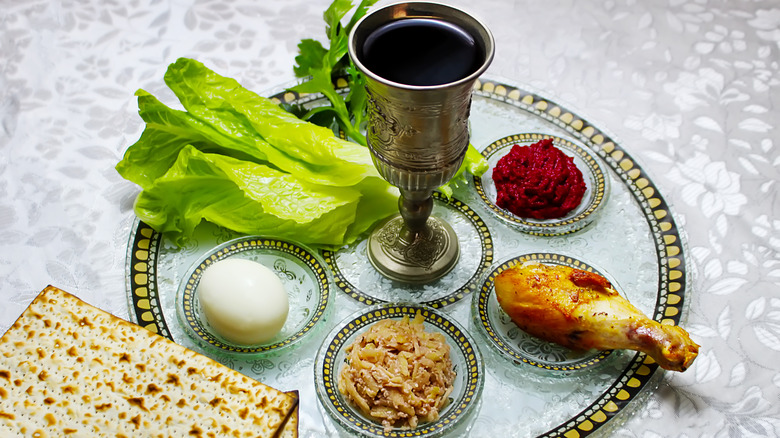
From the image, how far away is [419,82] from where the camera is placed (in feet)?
5.64

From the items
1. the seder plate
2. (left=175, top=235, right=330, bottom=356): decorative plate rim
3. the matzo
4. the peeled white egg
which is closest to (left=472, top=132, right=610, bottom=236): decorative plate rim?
the seder plate

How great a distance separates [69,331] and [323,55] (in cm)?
130

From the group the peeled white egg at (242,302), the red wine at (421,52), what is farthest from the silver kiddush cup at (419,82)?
the peeled white egg at (242,302)

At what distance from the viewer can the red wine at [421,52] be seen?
174 centimetres

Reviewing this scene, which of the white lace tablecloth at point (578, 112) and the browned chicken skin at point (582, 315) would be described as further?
the white lace tablecloth at point (578, 112)

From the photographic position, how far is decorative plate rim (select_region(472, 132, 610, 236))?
2.29 meters

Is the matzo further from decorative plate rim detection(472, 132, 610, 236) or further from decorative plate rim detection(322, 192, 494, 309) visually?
decorative plate rim detection(472, 132, 610, 236)

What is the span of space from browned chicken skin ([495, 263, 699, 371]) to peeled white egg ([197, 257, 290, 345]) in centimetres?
65

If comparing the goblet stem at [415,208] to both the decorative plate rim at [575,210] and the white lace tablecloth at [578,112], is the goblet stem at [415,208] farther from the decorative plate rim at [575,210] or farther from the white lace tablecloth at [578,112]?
the white lace tablecloth at [578,112]

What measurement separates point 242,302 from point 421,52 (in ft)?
2.70

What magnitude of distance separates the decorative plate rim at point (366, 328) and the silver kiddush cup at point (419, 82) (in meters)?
0.36

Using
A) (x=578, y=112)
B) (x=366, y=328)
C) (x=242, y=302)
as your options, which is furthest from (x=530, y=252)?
(x=242, y=302)

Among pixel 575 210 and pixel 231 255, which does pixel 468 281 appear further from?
pixel 231 255

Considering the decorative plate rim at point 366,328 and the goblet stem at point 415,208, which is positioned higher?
the goblet stem at point 415,208
